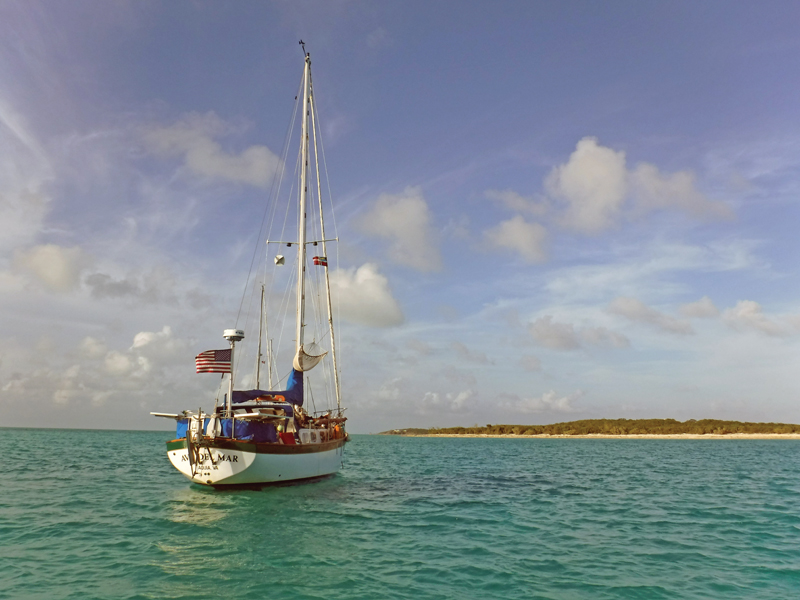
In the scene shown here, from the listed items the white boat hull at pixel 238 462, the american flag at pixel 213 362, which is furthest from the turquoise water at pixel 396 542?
the american flag at pixel 213 362

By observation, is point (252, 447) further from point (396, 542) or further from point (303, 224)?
point (303, 224)

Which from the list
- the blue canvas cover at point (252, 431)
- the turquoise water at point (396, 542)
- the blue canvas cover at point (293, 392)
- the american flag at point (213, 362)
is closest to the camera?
the turquoise water at point (396, 542)

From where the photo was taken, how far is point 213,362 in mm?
27234

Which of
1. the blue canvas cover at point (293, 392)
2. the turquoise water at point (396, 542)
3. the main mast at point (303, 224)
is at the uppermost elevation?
the main mast at point (303, 224)

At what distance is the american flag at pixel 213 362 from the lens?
27094 millimetres

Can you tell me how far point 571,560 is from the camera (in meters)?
14.8

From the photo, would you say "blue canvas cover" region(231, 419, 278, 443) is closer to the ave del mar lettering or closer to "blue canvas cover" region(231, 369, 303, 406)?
the ave del mar lettering

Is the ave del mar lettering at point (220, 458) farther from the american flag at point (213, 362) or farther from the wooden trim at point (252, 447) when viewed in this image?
the american flag at point (213, 362)

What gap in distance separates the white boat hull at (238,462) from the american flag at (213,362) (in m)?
3.97

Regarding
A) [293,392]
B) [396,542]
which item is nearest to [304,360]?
[293,392]

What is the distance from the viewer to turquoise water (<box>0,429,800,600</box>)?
1245 centimetres

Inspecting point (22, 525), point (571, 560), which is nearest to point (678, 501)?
point (571, 560)

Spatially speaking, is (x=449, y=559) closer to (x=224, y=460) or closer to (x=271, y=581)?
(x=271, y=581)

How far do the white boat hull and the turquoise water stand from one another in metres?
0.95
